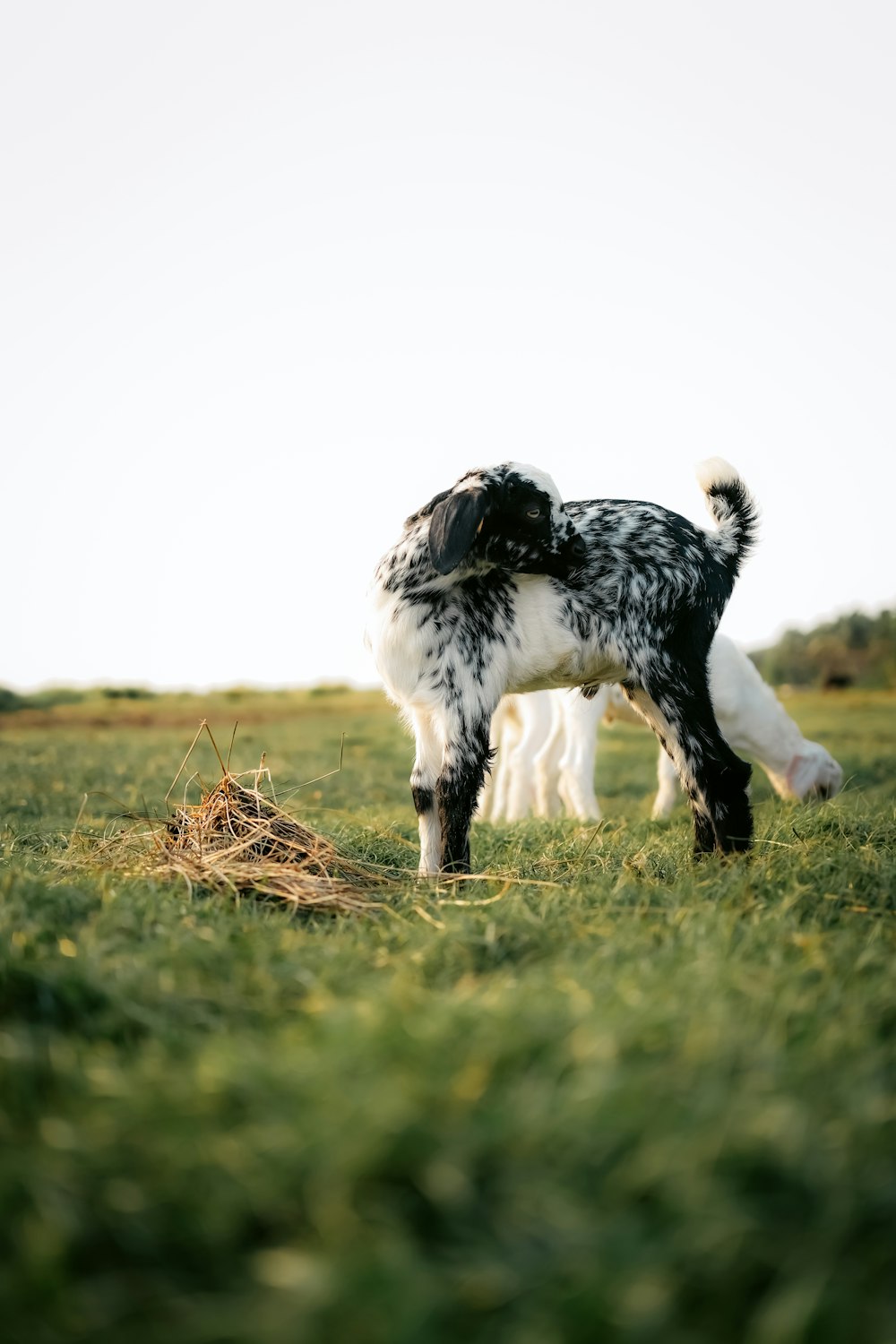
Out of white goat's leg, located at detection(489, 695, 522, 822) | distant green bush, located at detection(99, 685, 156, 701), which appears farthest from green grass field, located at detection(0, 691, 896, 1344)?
distant green bush, located at detection(99, 685, 156, 701)

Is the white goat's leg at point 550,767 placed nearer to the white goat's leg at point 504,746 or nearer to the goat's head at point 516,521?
the white goat's leg at point 504,746

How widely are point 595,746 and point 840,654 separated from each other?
19.9 meters

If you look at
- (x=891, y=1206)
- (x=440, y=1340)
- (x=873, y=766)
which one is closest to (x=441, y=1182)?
Result: (x=440, y=1340)

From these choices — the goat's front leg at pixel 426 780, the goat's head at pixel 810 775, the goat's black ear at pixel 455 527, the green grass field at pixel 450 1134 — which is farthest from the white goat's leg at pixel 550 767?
the green grass field at pixel 450 1134

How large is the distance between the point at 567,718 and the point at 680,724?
3446mm

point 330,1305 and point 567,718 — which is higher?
point 567,718

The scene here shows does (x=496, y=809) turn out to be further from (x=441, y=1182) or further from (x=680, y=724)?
(x=441, y=1182)

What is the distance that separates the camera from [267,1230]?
1.84 meters

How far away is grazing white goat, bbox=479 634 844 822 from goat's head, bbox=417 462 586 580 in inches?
124

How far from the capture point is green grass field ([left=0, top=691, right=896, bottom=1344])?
165 centimetres

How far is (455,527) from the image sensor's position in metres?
4.88

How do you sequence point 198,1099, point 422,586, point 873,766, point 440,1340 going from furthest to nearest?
Result: point 873,766
point 422,586
point 198,1099
point 440,1340

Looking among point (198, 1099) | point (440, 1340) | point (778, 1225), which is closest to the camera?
point (440, 1340)

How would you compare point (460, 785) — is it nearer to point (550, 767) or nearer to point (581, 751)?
point (581, 751)
